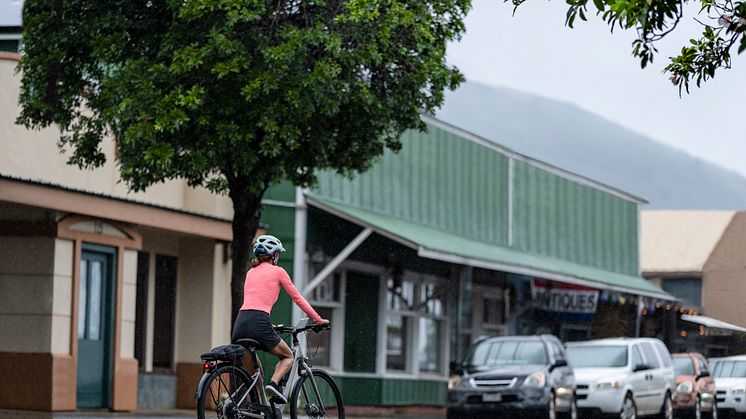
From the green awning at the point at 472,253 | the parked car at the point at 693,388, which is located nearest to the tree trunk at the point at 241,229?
the green awning at the point at 472,253

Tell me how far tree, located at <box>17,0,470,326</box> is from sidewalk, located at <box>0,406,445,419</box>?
3.07 m

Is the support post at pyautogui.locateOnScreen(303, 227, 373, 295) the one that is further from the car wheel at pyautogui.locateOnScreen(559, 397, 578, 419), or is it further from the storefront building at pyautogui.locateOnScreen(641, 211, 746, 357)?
the storefront building at pyautogui.locateOnScreen(641, 211, 746, 357)

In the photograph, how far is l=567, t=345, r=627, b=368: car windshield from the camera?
26.8m

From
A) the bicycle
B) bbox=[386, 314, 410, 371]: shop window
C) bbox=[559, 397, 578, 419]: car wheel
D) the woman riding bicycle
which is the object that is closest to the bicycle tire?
the bicycle

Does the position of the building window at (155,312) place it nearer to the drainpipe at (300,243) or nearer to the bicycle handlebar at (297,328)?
the drainpipe at (300,243)

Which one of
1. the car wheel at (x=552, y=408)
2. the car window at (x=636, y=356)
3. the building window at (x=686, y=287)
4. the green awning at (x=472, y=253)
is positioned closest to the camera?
the car wheel at (x=552, y=408)

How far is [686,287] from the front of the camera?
60.5 metres

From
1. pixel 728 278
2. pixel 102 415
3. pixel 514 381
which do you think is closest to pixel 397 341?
pixel 514 381

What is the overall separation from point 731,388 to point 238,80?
20.2 metres

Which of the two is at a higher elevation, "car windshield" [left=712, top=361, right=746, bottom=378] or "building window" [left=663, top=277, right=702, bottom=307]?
"building window" [left=663, top=277, right=702, bottom=307]

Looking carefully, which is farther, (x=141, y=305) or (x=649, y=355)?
(x=649, y=355)

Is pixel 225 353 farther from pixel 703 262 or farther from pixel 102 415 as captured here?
pixel 703 262

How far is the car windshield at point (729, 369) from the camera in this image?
36.2 metres

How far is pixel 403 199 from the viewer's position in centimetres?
3183
